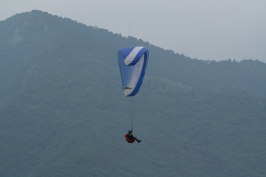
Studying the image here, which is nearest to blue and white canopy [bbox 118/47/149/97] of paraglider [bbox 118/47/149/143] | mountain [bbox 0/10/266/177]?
paraglider [bbox 118/47/149/143]

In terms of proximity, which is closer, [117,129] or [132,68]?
A: [132,68]

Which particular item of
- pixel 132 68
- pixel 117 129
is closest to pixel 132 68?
pixel 132 68

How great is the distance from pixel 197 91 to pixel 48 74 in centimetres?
4223

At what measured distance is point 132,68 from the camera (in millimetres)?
46031

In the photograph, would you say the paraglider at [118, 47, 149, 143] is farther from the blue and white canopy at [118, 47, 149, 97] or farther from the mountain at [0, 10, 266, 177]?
the mountain at [0, 10, 266, 177]

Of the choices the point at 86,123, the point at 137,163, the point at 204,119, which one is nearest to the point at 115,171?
the point at 137,163

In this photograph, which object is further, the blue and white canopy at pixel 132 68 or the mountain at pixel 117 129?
the mountain at pixel 117 129

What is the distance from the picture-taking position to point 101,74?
193 m

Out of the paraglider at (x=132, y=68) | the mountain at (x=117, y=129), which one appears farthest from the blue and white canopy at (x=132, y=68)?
the mountain at (x=117, y=129)

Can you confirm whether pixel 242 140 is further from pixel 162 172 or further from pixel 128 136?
pixel 128 136

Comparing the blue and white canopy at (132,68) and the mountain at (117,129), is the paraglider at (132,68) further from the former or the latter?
the mountain at (117,129)

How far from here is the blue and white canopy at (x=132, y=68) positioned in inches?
1777

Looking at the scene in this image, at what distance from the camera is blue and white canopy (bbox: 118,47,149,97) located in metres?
45.1

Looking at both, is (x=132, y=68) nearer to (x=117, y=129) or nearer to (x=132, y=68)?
(x=132, y=68)
